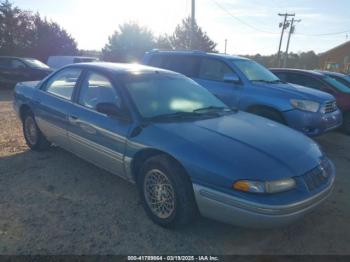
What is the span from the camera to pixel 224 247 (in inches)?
123

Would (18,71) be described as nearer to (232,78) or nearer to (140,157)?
(232,78)

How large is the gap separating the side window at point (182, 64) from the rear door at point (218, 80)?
0.16 meters

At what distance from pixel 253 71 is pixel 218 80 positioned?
0.77m

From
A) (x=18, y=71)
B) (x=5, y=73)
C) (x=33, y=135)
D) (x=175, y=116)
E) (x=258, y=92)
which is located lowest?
(x=5, y=73)

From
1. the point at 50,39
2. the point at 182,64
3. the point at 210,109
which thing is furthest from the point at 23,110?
the point at 50,39

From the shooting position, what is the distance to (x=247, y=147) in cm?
317

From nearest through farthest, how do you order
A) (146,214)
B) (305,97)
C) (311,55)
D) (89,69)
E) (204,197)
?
(204,197) < (146,214) < (89,69) < (305,97) < (311,55)

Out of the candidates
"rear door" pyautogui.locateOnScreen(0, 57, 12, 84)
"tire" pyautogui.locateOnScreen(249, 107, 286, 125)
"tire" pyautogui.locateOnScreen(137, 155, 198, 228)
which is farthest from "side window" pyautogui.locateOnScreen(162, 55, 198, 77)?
"rear door" pyautogui.locateOnScreen(0, 57, 12, 84)

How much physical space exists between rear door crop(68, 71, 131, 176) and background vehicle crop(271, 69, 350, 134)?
6.32m

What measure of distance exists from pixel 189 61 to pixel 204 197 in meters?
4.98

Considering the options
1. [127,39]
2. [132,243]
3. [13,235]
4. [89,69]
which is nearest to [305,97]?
[89,69]

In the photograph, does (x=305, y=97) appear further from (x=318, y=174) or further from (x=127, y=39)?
(x=127, y=39)

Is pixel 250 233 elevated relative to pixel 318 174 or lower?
lower

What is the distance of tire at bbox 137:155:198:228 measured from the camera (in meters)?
3.12
